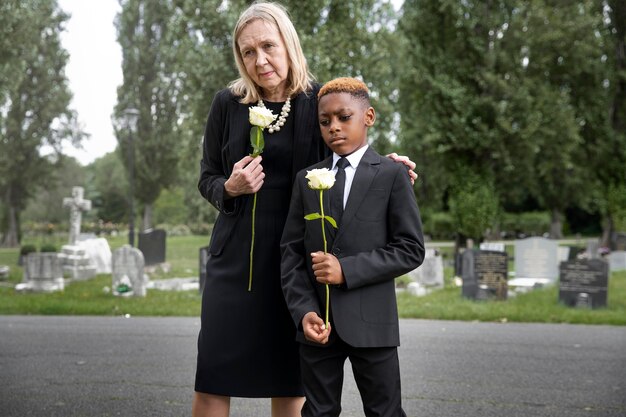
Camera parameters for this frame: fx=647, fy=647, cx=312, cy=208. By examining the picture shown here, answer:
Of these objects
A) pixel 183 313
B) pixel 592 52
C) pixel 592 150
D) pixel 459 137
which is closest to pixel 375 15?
pixel 459 137

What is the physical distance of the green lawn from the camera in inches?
406

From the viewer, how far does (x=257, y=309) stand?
9.21ft

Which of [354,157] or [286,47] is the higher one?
[286,47]

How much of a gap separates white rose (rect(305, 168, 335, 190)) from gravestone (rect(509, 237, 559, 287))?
14.3 metres

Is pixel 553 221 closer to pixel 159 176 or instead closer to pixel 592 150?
pixel 592 150

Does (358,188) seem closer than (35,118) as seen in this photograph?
Yes

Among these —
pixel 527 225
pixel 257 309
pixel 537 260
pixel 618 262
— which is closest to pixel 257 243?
pixel 257 309

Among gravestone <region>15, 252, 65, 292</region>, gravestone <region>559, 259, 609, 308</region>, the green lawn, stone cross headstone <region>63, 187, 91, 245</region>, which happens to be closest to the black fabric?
the green lawn

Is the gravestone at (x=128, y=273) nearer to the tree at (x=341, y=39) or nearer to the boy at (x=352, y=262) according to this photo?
the tree at (x=341, y=39)

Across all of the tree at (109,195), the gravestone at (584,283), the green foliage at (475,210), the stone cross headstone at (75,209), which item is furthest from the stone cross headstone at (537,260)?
the tree at (109,195)

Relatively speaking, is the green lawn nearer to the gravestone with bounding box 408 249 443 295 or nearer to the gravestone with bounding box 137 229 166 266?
the gravestone with bounding box 408 249 443 295

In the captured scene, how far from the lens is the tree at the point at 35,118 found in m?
34.1

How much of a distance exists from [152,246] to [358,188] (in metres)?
17.5

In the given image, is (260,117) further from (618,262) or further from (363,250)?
(618,262)
